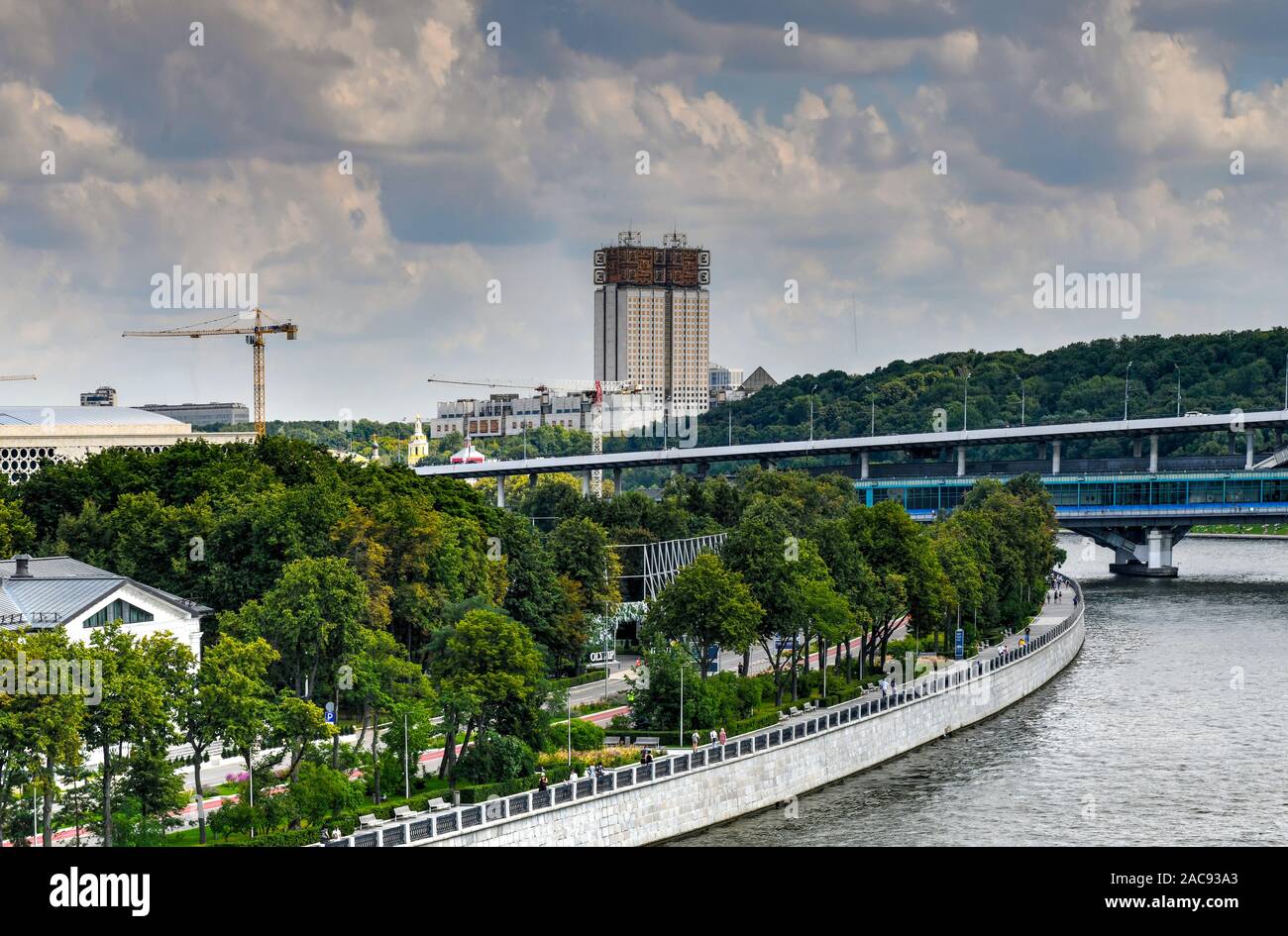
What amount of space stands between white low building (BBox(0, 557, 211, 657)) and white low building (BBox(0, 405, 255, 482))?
6096 cm

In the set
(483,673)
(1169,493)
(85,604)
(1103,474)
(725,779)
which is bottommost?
(725,779)

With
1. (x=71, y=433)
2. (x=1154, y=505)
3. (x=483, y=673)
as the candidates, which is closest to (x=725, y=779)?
(x=483, y=673)

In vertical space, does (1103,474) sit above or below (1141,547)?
above

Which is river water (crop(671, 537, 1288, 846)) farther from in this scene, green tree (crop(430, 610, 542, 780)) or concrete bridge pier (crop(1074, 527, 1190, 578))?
concrete bridge pier (crop(1074, 527, 1190, 578))

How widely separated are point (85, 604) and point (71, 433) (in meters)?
76.6

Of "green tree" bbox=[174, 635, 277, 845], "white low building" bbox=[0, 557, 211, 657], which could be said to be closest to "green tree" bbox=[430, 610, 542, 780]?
"green tree" bbox=[174, 635, 277, 845]

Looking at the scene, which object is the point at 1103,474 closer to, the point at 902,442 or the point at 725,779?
the point at 902,442

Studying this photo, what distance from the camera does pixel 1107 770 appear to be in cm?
5100

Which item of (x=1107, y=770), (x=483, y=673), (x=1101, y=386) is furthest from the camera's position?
(x=1101, y=386)

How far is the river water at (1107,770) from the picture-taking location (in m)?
43.9

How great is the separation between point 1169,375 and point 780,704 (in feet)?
453

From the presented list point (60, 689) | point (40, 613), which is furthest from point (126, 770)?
point (40, 613)

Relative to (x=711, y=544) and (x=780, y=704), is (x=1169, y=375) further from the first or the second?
(x=780, y=704)

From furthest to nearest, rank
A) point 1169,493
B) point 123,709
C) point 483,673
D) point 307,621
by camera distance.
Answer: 1. point 1169,493
2. point 307,621
3. point 483,673
4. point 123,709
